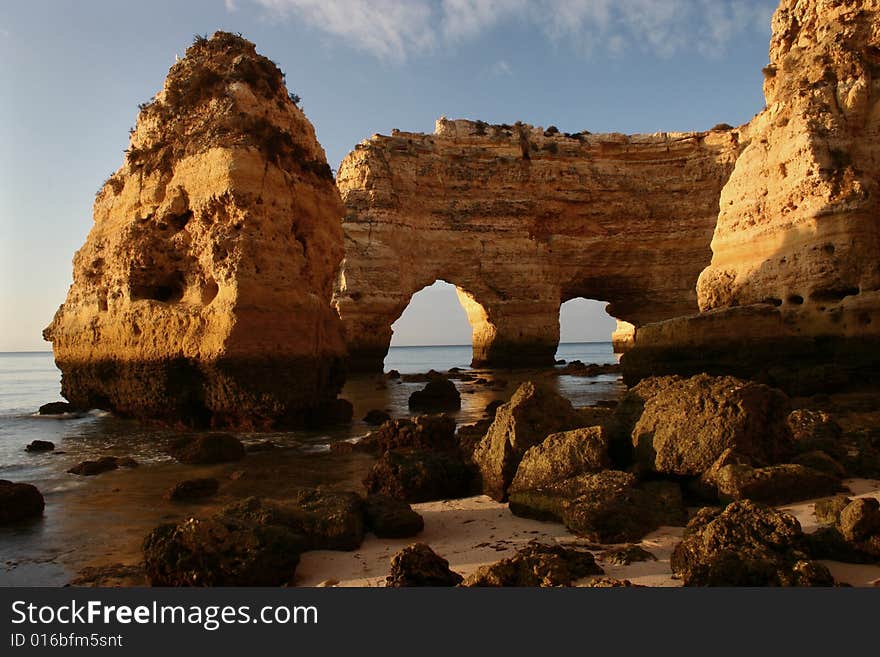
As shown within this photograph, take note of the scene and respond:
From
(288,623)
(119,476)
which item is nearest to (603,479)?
(288,623)

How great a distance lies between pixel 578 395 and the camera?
15.2 m

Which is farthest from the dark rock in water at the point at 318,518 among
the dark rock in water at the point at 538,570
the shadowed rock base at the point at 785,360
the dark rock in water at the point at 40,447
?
the shadowed rock base at the point at 785,360

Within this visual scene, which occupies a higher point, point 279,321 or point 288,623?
point 279,321

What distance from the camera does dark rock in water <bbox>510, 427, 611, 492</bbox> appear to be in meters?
4.51

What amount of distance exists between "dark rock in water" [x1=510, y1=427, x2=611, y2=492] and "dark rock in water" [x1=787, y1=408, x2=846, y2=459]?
5.73ft

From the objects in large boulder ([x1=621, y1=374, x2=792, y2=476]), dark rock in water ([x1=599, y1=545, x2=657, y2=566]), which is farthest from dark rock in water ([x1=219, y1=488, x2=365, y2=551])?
large boulder ([x1=621, y1=374, x2=792, y2=476])

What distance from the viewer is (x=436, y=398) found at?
43.0 ft

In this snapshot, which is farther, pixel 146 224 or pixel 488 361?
pixel 488 361

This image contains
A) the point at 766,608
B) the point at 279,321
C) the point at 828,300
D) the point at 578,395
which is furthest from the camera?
the point at 578,395

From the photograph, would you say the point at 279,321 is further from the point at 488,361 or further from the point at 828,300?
the point at 488,361

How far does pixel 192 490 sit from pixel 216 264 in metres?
4.94

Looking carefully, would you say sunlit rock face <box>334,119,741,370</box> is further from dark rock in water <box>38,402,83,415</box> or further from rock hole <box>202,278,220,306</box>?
rock hole <box>202,278,220,306</box>

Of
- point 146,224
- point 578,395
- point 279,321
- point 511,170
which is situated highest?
point 511,170

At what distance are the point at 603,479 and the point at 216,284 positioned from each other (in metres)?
7.58
